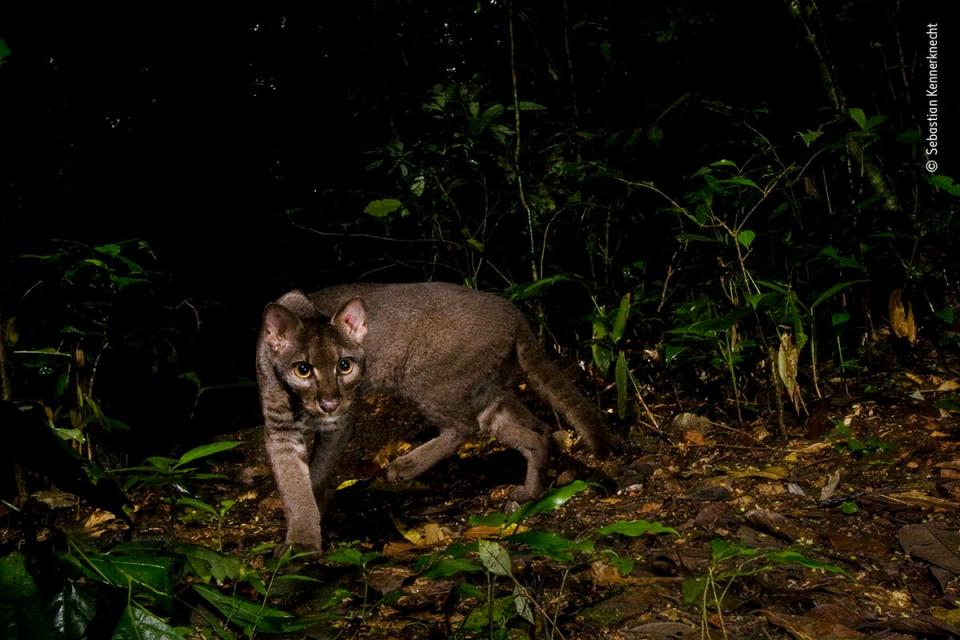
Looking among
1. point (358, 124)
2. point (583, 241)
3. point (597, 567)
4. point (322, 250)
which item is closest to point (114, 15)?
point (358, 124)

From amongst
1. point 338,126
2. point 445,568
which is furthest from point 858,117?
point 338,126

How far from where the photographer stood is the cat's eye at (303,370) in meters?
4.13

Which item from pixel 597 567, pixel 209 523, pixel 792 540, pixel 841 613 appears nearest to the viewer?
pixel 841 613

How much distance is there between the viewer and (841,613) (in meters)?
2.43

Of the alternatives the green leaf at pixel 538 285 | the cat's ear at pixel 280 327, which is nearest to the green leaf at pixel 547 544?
the cat's ear at pixel 280 327

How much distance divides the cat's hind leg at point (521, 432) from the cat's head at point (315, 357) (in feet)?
3.13

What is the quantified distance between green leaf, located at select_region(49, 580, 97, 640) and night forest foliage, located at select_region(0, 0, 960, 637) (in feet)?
8.62

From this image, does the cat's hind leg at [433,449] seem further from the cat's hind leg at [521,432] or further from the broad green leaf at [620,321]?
the broad green leaf at [620,321]

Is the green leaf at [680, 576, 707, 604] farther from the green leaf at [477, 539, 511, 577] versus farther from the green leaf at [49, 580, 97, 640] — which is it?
the green leaf at [49, 580, 97, 640]

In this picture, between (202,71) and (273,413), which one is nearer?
(273,413)

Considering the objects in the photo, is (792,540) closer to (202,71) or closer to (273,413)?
(273,413)

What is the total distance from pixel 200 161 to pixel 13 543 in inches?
281

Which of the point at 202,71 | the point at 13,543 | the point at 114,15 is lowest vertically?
the point at 13,543

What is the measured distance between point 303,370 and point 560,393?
149 cm
